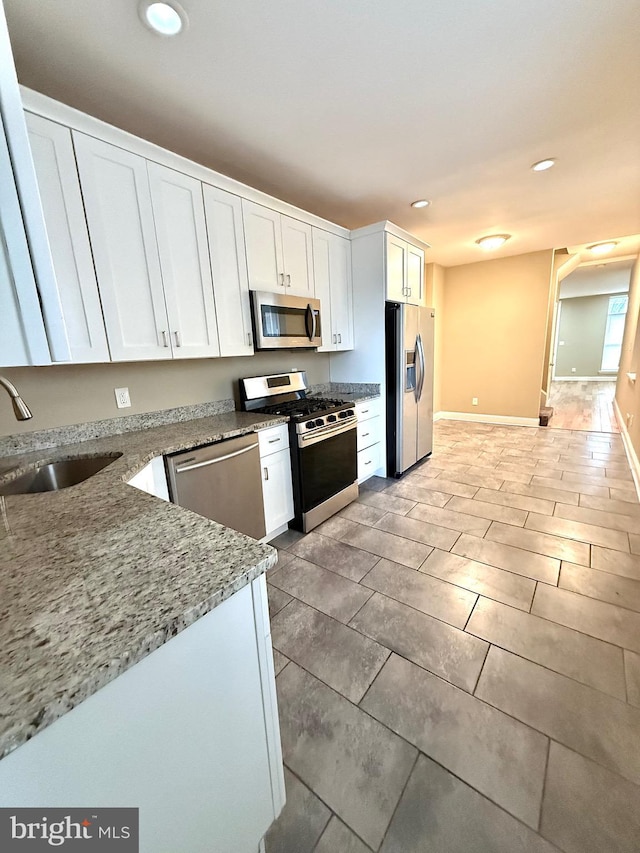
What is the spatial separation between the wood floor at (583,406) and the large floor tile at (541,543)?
359cm

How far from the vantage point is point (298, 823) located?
41.8 inches

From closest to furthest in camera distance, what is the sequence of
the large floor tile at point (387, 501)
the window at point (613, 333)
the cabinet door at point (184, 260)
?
the cabinet door at point (184, 260)
the large floor tile at point (387, 501)
the window at point (613, 333)

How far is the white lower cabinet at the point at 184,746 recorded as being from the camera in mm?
532

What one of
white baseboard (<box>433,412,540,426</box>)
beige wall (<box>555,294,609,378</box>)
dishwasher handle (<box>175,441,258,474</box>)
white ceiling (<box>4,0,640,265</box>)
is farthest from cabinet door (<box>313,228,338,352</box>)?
beige wall (<box>555,294,609,378</box>)

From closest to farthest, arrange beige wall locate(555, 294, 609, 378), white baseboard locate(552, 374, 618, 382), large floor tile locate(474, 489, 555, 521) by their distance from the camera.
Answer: large floor tile locate(474, 489, 555, 521), beige wall locate(555, 294, 609, 378), white baseboard locate(552, 374, 618, 382)

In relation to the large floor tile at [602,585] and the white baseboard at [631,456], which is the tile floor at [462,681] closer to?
the large floor tile at [602,585]

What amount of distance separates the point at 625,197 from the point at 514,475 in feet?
9.12

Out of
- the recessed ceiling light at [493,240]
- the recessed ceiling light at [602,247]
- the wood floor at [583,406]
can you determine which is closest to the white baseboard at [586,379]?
the wood floor at [583,406]

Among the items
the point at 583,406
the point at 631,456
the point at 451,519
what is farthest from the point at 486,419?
the point at 451,519

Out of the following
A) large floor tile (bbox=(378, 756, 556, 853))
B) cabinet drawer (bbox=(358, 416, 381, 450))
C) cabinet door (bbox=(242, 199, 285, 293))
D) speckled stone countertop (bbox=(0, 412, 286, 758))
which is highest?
cabinet door (bbox=(242, 199, 285, 293))

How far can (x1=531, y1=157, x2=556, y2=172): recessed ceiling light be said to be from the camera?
2.52 metres

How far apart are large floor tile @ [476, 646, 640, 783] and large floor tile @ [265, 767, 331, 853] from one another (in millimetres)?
742

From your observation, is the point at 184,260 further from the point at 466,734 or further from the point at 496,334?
the point at 496,334

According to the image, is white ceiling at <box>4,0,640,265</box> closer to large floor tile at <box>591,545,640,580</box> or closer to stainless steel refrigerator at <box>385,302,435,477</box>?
stainless steel refrigerator at <box>385,302,435,477</box>
